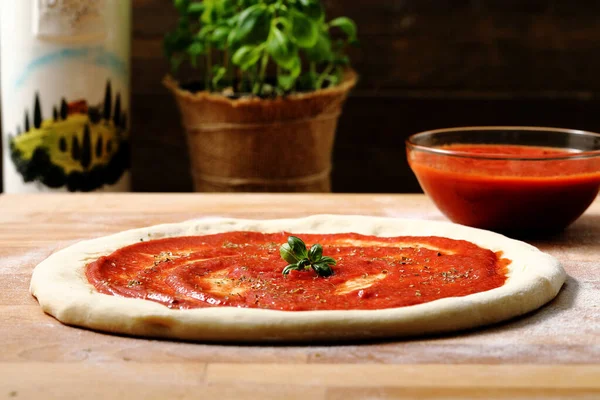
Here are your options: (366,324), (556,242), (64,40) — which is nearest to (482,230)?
(556,242)

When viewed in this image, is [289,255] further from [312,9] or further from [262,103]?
[312,9]

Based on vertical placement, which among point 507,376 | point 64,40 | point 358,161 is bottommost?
point 358,161

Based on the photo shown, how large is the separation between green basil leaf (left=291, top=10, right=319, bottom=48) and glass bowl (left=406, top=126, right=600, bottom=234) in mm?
737

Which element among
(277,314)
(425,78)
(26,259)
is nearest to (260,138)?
(425,78)

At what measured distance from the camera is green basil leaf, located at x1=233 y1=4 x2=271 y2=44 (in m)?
2.71

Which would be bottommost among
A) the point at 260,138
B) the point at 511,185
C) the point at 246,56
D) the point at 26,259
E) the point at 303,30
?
the point at 26,259

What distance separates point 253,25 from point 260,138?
0.39 metres

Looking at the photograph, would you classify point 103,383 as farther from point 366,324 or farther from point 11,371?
point 366,324

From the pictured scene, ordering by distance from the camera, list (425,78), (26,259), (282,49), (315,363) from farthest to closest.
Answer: (425,78) < (282,49) < (26,259) < (315,363)

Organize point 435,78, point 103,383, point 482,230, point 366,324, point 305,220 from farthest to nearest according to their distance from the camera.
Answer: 1. point 435,78
2. point 305,220
3. point 482,230
4. point 366,324
5. point 103,383

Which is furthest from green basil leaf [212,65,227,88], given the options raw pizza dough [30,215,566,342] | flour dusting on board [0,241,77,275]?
raw pizza dough [30,215,566,342]

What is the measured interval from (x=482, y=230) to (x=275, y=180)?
1.14 m

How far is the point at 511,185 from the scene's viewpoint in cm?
194

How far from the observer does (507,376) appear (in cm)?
122
